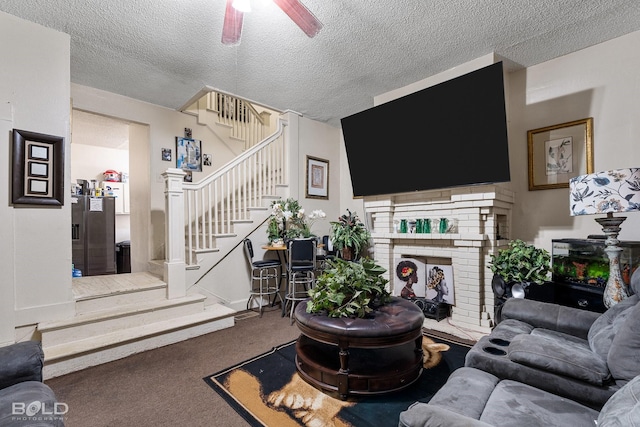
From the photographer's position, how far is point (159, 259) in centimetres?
429

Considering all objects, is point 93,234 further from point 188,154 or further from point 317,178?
point 317,178

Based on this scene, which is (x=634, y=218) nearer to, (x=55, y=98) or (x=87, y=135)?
(x=55, y=98)

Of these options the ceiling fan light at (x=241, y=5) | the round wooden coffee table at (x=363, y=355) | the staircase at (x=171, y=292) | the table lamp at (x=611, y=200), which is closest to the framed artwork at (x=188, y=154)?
the staircase at (x=171, y=292)

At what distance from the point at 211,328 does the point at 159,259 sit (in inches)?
69.7

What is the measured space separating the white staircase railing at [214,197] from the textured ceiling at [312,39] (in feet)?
3.15

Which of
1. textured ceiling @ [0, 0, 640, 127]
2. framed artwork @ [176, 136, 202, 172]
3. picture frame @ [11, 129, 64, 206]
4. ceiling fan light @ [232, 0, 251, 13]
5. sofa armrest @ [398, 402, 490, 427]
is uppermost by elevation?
textured ceiling @ [0, 0, 640, 127]

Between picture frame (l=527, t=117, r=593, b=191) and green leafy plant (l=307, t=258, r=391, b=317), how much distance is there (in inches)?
90.0

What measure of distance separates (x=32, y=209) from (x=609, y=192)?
4408 mm

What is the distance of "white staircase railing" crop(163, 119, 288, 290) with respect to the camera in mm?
3229

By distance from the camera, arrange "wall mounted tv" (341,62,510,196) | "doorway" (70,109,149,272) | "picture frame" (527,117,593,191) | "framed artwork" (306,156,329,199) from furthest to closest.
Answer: "framed artwork" (306,156,329,199), "doorway" (70,109,149,272), "picture frame" (527,117,593,191), "wall mounted tv" (341,62,510,196)

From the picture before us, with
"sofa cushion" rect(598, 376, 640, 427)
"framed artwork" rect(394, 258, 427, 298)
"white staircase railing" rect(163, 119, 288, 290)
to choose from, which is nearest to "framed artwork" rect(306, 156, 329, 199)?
"white staircase railing" rect(163, 119, 288, 290)

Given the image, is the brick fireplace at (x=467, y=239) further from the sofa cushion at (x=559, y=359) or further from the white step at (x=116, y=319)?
the white step at (x=116, y=319)

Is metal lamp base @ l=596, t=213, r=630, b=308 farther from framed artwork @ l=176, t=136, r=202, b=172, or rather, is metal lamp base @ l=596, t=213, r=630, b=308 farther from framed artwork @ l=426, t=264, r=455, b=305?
framed artwork @ l=176, t=136, r=202, b=172

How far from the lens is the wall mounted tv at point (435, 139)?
2.79m
